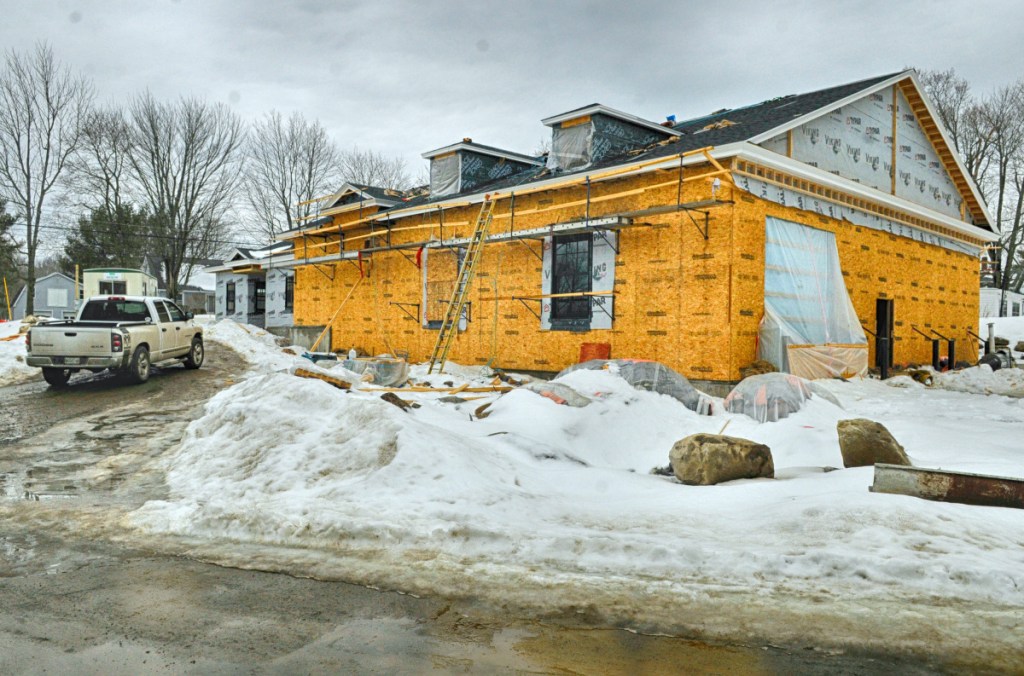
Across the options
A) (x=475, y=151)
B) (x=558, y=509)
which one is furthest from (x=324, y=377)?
(x=475, y=151)

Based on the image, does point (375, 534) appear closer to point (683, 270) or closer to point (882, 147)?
point (683, 270)

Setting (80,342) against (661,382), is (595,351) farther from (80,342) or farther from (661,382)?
(80,342)

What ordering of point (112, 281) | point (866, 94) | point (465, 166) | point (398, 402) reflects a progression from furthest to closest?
point (112, 281)
point (465, 166)
point (866, 94)
point (398, 402)

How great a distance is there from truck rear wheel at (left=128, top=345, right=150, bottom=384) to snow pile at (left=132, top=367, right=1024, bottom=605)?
6475 mm

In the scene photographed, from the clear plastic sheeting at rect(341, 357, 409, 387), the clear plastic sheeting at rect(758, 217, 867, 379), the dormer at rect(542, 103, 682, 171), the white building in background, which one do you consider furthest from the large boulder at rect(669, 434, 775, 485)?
the white building in background

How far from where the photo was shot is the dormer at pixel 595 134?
1736 cm

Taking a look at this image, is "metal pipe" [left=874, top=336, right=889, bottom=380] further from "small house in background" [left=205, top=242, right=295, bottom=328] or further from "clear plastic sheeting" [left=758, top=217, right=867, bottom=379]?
"small house in background" [left=205, top=242, right=295, bottom=328]

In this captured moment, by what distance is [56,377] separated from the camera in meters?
14.4

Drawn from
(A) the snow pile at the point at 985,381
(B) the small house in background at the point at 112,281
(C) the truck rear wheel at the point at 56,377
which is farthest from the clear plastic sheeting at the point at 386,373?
(B) the small house in background at the point at 112,281

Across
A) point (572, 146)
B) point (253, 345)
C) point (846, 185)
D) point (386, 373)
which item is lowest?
point (386, 373)

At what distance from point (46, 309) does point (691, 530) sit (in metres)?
62.2

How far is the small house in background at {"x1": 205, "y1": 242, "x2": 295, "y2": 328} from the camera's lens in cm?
2972

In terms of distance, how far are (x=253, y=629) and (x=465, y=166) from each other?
757 inches

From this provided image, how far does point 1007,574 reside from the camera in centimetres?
398
